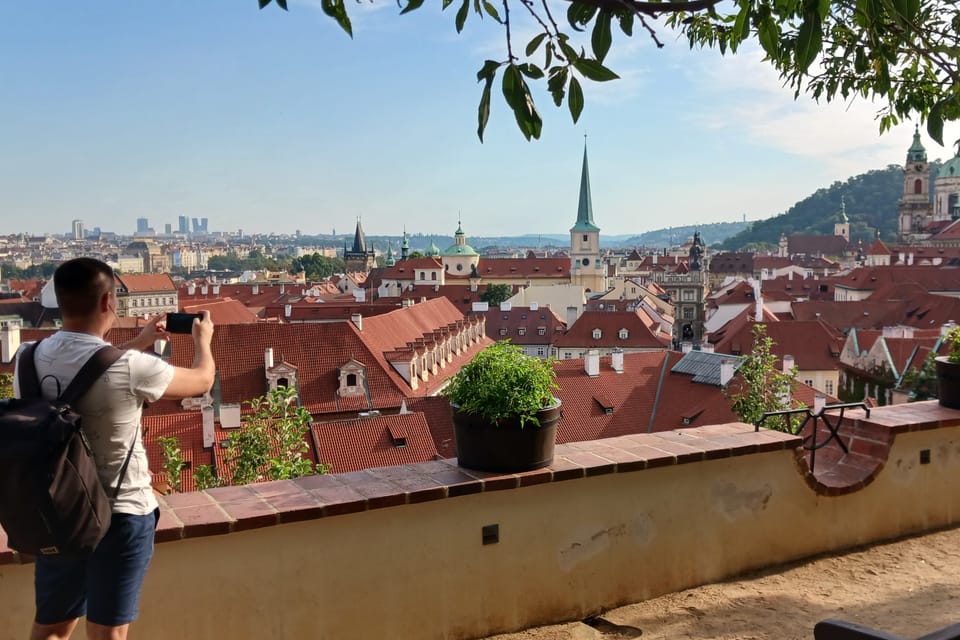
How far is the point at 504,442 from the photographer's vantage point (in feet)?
11.9

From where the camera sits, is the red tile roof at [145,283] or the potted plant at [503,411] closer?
the potted plant at [503,411]

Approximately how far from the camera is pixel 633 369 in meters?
26.1

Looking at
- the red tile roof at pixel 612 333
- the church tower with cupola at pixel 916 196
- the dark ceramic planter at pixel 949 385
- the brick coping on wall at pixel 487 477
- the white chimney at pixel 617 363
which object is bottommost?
the red tile roof at pixel 612 333

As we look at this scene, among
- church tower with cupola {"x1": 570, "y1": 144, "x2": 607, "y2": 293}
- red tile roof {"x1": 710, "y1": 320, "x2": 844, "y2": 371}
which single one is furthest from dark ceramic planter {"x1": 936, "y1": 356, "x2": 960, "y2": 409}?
church tower with cupola {"x1": 570, "y1": 144, "x2": 607, "y2": 293}

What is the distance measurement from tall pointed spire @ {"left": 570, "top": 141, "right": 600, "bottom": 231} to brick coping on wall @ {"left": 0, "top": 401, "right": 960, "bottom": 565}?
4014 inches

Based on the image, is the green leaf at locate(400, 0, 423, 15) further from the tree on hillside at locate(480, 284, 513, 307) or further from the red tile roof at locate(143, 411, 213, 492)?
the tree on hillside at locate(480, 284, 513, 307)

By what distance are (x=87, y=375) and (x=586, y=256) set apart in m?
103

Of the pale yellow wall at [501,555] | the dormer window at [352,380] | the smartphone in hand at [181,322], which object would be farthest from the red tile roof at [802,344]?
the smartphone in hand at [181,322]

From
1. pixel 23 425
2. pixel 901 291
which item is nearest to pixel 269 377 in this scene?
pixel 23 425

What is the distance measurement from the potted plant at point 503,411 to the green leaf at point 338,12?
1791mm

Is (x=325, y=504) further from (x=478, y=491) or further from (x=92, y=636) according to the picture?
(x=92, y=636)

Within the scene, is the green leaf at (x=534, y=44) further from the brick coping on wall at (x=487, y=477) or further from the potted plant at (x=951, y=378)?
the potted plant at (x=951, y=378)

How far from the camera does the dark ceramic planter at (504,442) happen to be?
11.9 feet

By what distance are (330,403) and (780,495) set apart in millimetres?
21897
